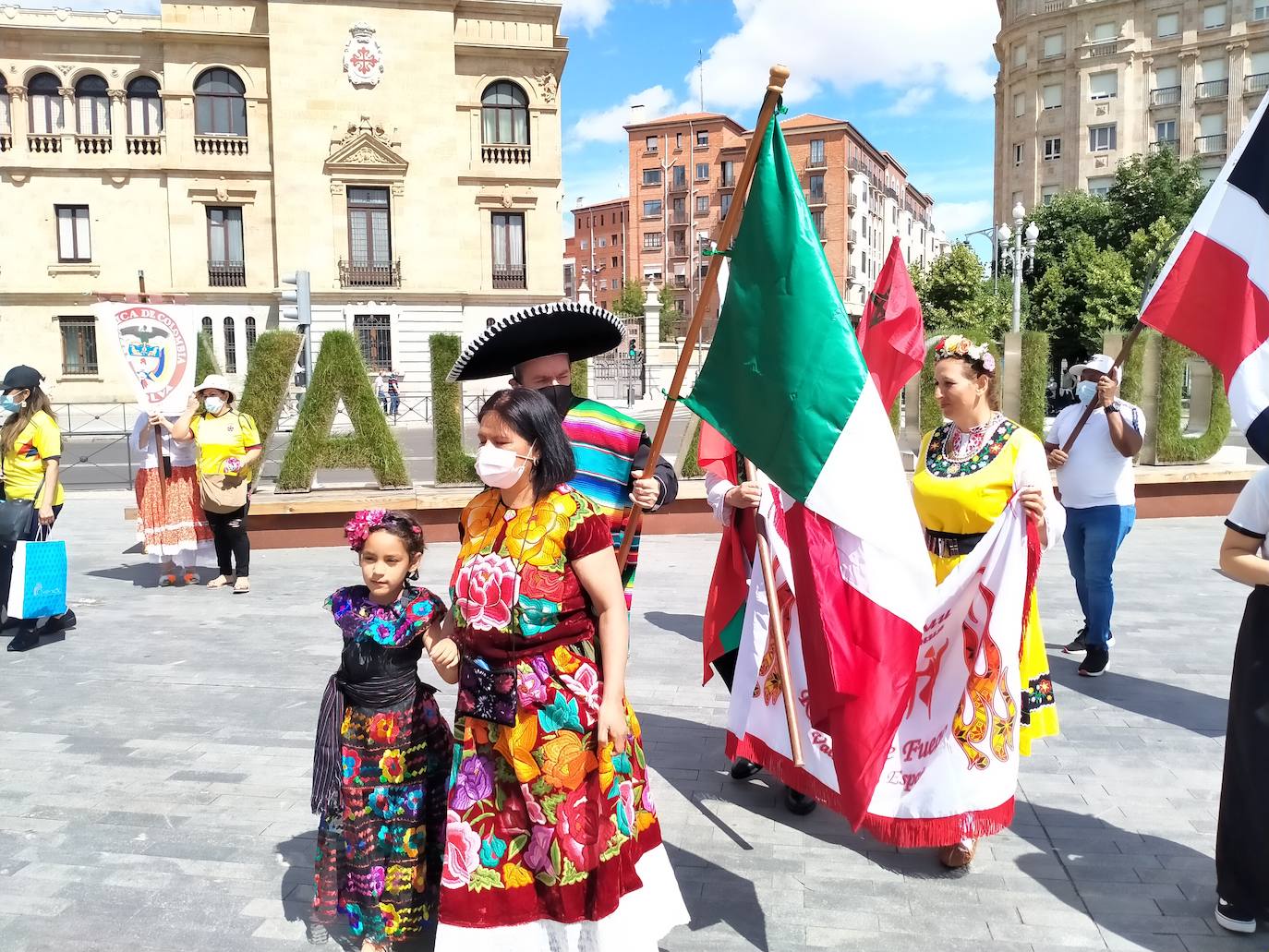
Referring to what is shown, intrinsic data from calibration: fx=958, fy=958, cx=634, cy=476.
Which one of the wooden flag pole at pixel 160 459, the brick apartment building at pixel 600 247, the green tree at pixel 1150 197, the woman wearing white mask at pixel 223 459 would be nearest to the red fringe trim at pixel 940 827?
the woman wearing white mask at pixel 223 459

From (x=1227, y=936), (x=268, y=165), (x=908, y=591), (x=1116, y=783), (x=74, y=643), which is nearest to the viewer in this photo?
(x=908, y=591)

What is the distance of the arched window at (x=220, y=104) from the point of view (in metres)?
34.0

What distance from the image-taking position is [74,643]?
699 cm

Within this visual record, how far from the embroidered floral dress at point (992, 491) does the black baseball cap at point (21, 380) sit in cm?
611

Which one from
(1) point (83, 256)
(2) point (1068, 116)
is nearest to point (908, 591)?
(1) point (83, 256)

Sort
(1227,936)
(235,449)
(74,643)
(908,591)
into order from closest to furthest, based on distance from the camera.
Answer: (908,591) < (1227,936) < (74,643) < (235,449)

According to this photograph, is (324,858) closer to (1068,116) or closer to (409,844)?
(409,844)

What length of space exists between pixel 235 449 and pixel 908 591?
6991mm

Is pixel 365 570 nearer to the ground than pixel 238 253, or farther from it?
nearer to the ground

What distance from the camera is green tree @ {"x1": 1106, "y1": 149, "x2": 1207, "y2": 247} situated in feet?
126

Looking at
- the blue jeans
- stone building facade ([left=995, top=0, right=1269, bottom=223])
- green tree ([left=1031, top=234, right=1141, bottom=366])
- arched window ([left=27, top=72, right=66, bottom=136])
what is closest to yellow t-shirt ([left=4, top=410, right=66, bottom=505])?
the blue jeans

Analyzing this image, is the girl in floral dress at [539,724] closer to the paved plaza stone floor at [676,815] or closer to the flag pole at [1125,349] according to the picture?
the paved plaza stone floor at [676,815]

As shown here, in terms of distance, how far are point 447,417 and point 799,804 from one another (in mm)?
7590

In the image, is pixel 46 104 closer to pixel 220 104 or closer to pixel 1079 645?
pixel 220 104
